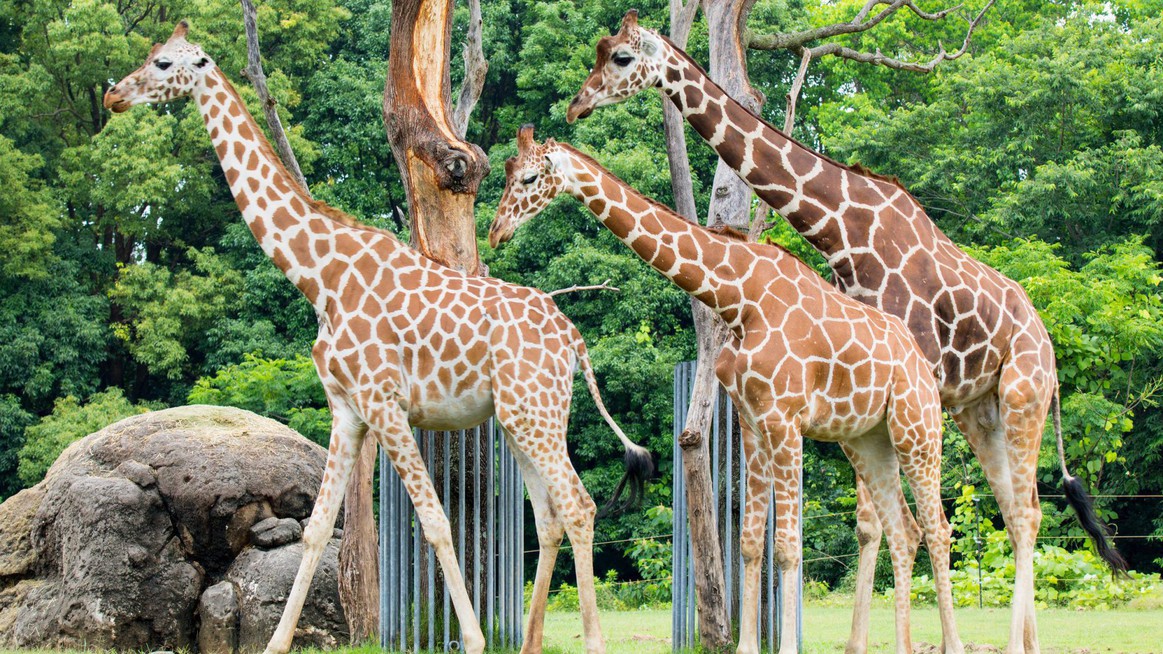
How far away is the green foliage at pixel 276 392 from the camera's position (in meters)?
→ 23.5

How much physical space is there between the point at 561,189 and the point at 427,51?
103 inches

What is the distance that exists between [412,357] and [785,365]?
7.96ft

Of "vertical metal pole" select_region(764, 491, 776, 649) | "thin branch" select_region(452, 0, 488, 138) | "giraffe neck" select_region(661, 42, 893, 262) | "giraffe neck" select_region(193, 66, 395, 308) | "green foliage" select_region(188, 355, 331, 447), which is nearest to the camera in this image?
"giraffe neck" select_region(661, 42, 893, 262)

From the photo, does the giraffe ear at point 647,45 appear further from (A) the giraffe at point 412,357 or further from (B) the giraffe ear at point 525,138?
(A) the giraffe at point 412,357

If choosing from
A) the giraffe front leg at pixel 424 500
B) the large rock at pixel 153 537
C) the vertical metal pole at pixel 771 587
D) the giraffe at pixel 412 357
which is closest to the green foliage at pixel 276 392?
the large rock at pixel 153 537

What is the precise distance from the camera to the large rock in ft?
37.6

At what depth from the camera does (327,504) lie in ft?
26.1

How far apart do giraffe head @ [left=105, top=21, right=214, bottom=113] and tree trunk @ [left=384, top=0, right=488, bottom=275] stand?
1615mm

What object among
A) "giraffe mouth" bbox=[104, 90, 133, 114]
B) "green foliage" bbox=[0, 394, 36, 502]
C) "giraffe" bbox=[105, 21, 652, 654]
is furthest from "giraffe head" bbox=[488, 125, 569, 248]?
"green foliage" bbox=[0, 394, 36, 502]

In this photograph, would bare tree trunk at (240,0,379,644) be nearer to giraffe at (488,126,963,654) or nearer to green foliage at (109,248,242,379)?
giraffe at (488,126,963,654)

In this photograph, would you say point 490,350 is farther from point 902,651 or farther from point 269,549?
point 269,549

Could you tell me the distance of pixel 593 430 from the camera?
24719 millimetres

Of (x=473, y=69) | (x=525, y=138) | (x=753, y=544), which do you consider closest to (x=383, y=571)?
(x=753, y=544)

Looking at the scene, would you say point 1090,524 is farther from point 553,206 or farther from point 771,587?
point 553,206
